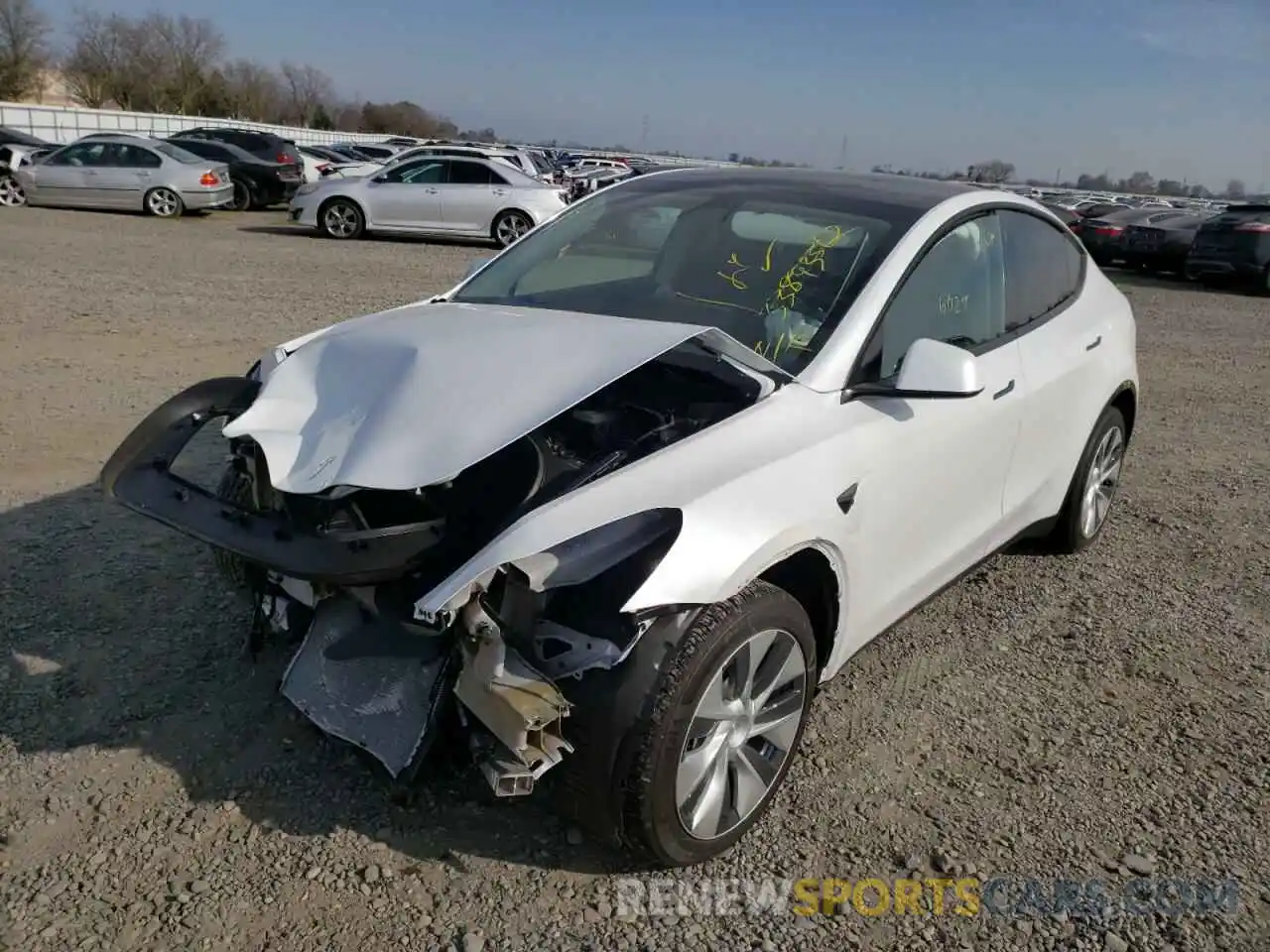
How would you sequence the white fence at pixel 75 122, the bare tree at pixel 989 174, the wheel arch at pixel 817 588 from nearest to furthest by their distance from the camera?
the wheel arch at pixel 817 588, the bare tree at pixel 989 174, the white fence at pixel 75 122

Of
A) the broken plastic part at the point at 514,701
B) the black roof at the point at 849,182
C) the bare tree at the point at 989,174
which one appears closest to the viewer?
the broken plastic part at the point at 514,701

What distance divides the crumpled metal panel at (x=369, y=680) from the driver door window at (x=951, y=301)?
152 centimetres

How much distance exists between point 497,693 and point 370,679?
57 centimetres

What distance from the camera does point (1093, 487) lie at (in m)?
4.70

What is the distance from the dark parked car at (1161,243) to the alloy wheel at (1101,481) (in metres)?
15.5

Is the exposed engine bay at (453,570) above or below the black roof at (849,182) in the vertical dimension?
below

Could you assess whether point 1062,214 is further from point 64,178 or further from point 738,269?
point 64,178

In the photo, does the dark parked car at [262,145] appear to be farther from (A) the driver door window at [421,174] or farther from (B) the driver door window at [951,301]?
(B) the driver door window at [951,301]

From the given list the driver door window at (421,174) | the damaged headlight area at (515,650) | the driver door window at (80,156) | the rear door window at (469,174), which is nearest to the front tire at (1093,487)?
the damaged headlight area at (515,650)

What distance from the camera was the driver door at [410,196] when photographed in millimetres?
16922

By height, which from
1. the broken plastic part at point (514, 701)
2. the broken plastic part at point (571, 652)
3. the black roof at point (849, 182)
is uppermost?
the black roof at point (849, 182)

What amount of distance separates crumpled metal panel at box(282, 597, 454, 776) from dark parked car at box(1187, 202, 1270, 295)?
18.3 meters

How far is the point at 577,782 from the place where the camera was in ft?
7.86

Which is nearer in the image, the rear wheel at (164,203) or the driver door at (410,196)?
the driver door at (410,196)
